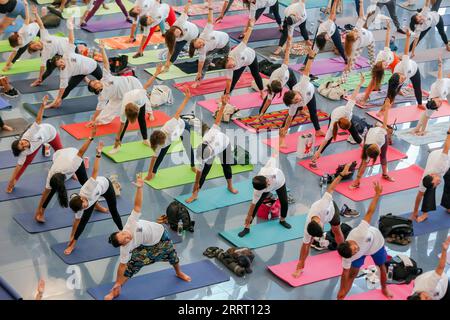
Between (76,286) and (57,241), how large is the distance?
1129 mm

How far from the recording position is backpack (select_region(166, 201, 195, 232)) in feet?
43.9

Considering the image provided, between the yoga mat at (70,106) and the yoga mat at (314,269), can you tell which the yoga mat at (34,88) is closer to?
the yoga mat at (70,106)

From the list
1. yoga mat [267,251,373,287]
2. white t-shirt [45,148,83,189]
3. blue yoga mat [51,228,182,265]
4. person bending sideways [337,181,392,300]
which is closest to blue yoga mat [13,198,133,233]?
blue yoga mat [51,228,182,265]

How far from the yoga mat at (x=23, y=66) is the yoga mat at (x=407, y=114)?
6451 millimetres

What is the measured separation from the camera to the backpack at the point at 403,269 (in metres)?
12.5

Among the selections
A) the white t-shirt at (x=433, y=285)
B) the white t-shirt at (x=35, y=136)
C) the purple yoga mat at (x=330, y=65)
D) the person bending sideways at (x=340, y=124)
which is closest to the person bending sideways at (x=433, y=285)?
the white t-shirt at (x=433, y=285)

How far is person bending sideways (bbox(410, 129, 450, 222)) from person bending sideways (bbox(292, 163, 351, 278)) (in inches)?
66.4

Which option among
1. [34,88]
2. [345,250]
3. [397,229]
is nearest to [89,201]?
[345,250]

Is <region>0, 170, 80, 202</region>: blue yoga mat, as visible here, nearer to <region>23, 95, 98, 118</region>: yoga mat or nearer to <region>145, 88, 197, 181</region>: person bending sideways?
<region>145, 88, 197, 181</region>: person bending sideways

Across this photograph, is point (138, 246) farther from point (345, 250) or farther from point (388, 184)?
point (388, 184)

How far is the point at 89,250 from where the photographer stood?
12938 mm

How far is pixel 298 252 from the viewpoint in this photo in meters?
13.2

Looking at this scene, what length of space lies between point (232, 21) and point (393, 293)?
10.5 metres

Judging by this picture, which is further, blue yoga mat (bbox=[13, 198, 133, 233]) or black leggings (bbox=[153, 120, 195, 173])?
black leggings (bbox=[153, 120, 195, 173])
